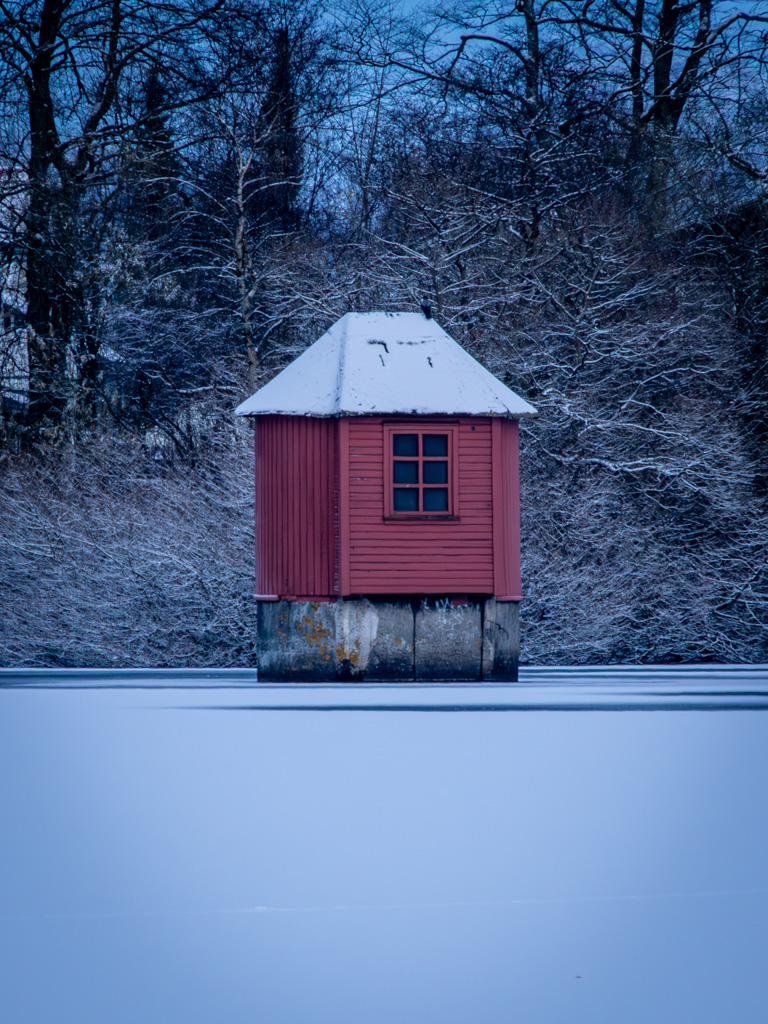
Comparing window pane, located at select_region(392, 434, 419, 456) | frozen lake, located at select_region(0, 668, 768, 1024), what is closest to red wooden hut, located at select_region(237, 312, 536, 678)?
window pane, located at select_region(392, 434, 419, 456)

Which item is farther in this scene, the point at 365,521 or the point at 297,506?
the point at 297,506

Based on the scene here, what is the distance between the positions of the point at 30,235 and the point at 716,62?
51.0 feet

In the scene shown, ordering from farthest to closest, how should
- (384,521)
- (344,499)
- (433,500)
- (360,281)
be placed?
1. (360,281)
2. (433,500)
3. (384,521)
4. (344,499)

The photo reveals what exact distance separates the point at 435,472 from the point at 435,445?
0.35 m

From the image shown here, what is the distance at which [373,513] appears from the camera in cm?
1500

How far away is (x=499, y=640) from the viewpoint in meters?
15.4

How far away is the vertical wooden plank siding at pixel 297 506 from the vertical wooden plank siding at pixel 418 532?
34cm

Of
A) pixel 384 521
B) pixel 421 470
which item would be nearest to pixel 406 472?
pixel 421 470

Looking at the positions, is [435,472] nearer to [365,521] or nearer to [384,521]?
[384,521]

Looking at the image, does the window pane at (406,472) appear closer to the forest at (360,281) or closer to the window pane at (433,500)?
the window pane at (433,500)

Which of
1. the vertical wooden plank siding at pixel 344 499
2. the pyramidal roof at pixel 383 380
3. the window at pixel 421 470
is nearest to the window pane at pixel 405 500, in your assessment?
the window at pixel 421 470

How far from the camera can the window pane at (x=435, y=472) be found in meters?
15.3

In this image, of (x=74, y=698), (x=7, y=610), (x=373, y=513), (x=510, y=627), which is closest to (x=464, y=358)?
(x=373, y=513)

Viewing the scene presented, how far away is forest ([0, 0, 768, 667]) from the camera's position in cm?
2142
